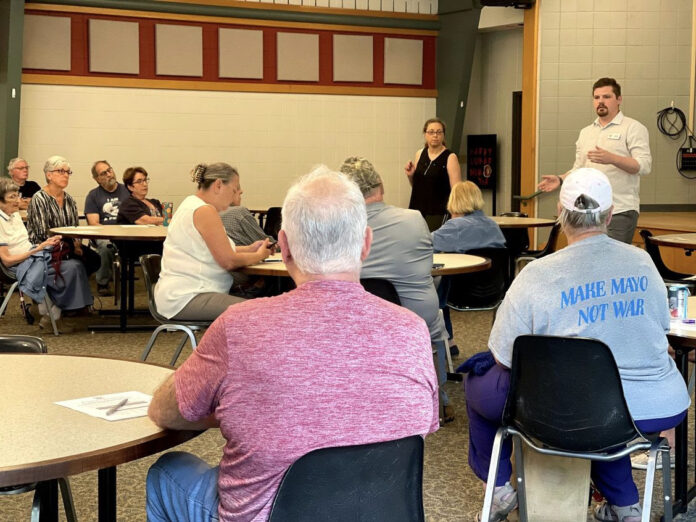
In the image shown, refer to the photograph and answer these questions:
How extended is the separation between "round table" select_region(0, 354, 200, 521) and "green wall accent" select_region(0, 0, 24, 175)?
8.08 meters

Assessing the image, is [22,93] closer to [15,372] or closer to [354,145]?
[354,145]

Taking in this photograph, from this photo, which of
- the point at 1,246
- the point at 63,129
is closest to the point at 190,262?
the point at 1,246

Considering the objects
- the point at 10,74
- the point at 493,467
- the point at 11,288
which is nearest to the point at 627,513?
the point at 493,467

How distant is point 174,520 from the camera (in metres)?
2.18

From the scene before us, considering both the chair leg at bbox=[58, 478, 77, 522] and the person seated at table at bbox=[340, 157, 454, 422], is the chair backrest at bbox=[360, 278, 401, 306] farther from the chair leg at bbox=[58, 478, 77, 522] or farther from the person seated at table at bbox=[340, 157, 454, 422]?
the chair leg at bbox=[58, 478, 77, 522]

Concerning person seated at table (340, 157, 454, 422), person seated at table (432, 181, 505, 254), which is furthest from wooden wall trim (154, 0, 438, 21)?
person seated at table (340, 157, 454, 422)

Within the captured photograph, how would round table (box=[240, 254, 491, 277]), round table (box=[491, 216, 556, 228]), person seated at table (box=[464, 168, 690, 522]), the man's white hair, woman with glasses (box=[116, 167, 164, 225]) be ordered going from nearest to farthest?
1. the man's white hair
2. person seated at table (box=[464, 168, 690, 522])
3. round table (box=[240, 254, 491, 277])
4. round table (box=[491, 216, 556, 228])
5. woman with glasses (box=[116, 167, 164, 225])

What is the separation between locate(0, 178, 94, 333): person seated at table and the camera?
7344mm

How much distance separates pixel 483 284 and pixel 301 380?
4.23 meters

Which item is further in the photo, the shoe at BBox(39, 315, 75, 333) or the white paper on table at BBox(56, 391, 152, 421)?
the shoe at BBox(39, 315, 75, 333)

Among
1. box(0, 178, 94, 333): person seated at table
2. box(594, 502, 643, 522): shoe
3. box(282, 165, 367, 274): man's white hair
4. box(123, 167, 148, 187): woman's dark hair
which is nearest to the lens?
box(282, 165, 367, 274): man's white hair

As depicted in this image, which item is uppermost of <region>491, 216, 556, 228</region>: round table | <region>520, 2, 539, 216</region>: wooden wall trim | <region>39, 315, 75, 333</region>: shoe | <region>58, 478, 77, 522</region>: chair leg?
<region>520, 2, 539, 216</region>: wooden wall trim

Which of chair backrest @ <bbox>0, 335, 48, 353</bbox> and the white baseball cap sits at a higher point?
the white baseball cap

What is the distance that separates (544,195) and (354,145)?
2.66 m
